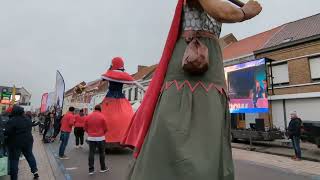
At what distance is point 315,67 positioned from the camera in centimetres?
2042

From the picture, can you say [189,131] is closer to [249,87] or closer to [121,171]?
[121,171]

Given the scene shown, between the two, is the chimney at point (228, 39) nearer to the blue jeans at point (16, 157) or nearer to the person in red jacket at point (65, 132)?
the person in red jacket at point (65, 132)

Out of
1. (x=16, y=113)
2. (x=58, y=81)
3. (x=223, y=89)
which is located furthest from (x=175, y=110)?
(x=58, y=81)

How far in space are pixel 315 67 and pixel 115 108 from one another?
15.9m

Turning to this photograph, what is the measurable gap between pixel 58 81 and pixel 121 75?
8.82 meters

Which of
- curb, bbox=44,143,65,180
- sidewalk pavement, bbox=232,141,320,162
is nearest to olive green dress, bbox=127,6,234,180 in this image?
curb, bbox=44,143,65,180

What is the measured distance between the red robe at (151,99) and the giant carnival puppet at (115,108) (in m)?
7.35

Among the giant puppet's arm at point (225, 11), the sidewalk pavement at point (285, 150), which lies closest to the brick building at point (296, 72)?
the sidewalk pavement at point (285, 150)

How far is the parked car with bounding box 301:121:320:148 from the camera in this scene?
13.6m

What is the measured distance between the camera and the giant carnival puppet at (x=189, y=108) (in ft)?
6.48

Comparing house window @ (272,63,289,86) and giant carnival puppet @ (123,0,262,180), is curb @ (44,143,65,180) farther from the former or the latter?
house window @ (272,63,289,86)

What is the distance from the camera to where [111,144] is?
1039cm

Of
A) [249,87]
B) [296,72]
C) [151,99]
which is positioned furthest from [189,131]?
[296,72]

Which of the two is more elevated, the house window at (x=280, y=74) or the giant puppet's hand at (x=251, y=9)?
the house window at (x=280, y=74)
